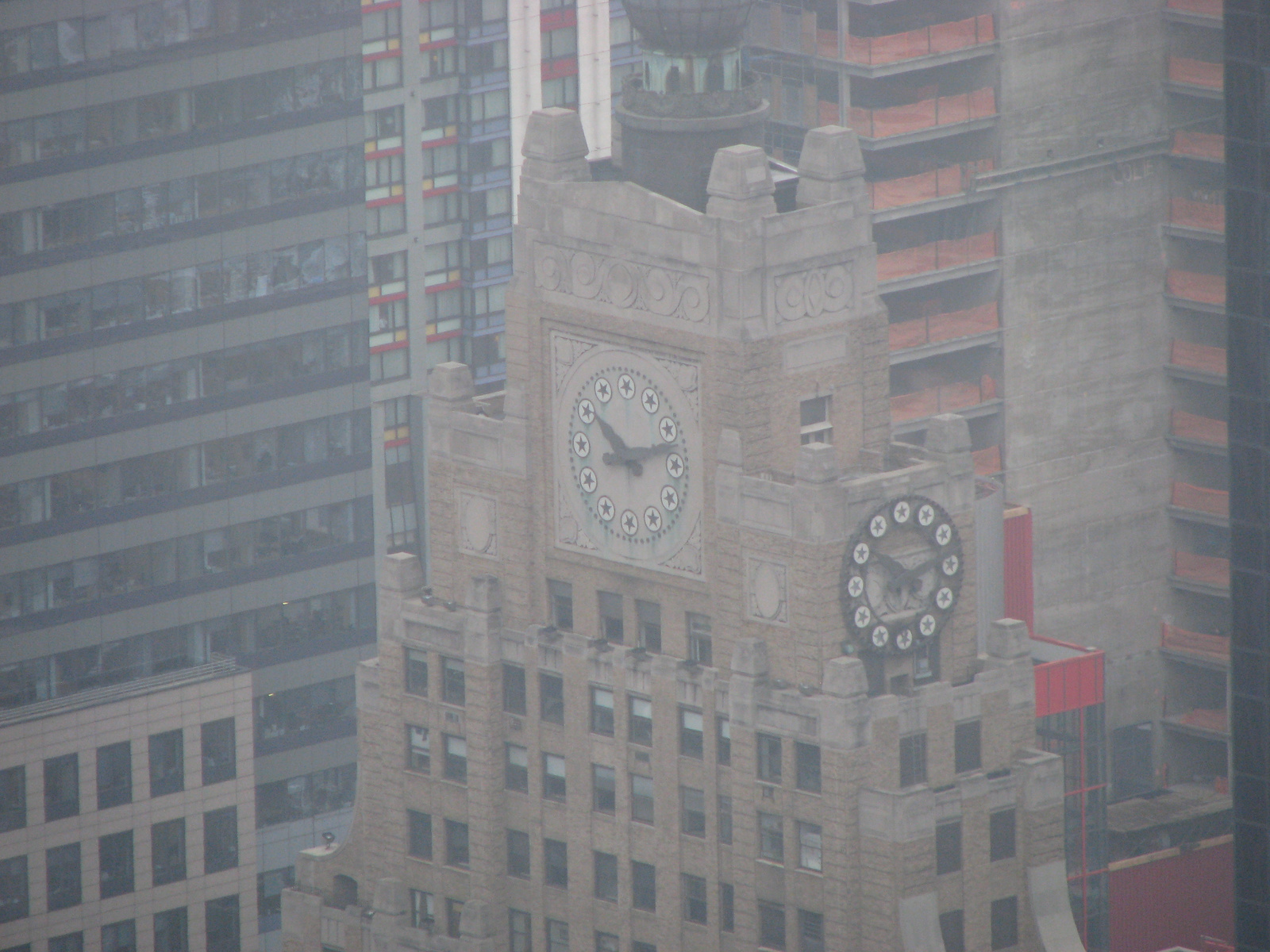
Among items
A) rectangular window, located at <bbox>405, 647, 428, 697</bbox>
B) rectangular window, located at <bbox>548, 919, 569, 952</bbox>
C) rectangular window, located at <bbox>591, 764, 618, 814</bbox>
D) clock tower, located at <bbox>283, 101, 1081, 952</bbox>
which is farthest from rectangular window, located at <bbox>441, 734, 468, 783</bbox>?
rectangular window, located at <bbox>548, 919, 569, 952</bbox>

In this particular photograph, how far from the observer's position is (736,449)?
16550cm

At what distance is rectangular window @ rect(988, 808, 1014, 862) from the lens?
16975 centimetres

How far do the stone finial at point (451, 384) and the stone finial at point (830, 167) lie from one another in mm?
17754

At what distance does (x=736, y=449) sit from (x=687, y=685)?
10404mm

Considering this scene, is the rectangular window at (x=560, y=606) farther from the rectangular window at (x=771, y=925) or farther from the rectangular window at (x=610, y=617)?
the rectangular window at (x=771, y=925)

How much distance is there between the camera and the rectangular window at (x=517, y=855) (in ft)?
584

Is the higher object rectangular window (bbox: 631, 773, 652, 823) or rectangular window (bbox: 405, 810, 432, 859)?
rectangular window (bbox: 631, 773, 652, 823)

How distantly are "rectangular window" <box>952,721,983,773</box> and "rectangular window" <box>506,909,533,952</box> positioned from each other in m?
21.3

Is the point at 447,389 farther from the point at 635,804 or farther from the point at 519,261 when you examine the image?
the point at 635,804

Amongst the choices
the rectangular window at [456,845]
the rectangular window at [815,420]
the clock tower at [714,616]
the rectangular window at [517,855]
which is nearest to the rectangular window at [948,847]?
the clock tower at [714,616]

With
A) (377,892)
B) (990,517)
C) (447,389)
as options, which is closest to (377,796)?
(377,892)

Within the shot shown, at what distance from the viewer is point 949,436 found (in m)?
168

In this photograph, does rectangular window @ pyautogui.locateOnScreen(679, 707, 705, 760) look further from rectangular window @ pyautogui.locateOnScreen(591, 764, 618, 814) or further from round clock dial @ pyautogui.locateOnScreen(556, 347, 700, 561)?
round clock dial @ pyautogui.locateOnScreen(556, 347, 700, 561)

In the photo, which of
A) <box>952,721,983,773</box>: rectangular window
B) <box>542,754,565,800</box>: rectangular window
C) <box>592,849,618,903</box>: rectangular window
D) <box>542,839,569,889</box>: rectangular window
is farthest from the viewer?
<box>542,839,569,889</box>: rectangular window
